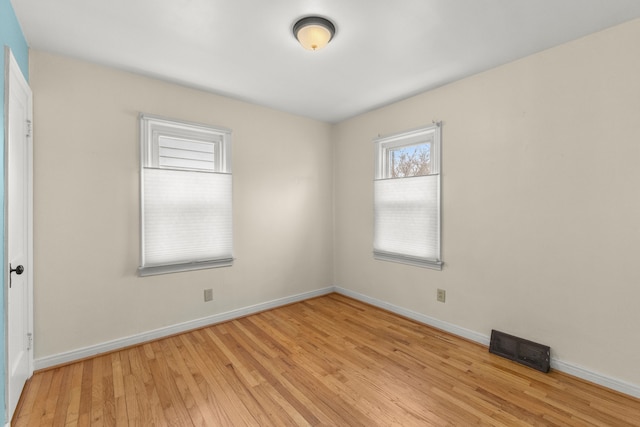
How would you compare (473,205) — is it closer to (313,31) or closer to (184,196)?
(313,31)

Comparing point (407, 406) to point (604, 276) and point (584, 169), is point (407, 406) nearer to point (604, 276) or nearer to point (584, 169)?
point (604, 276)

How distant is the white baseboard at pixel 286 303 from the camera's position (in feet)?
6.66

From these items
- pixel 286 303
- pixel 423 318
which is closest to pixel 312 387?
pixel 423 318

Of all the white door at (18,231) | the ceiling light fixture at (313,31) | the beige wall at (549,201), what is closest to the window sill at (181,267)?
the white door at (18,231)

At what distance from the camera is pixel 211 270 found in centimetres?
311

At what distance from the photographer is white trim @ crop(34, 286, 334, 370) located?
229cm

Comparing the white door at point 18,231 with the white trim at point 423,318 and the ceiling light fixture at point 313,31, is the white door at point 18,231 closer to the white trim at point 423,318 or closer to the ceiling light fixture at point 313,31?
the ceiling light fixture at point 313,31

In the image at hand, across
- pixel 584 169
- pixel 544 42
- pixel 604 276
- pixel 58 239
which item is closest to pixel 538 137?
pixel 584 169

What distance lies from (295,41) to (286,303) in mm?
2991

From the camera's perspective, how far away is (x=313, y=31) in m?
1.91

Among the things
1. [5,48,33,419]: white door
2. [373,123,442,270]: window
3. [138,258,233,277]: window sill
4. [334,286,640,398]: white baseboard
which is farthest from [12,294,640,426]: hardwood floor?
[373,123,442,270]: window

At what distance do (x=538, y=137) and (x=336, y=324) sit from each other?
8.47 feet

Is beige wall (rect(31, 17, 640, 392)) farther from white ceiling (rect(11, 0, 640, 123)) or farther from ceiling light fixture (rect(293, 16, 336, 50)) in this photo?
ceiling light fixture (rect(293, 16, 336, 50))

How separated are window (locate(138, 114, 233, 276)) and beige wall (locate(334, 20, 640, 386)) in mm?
2252
